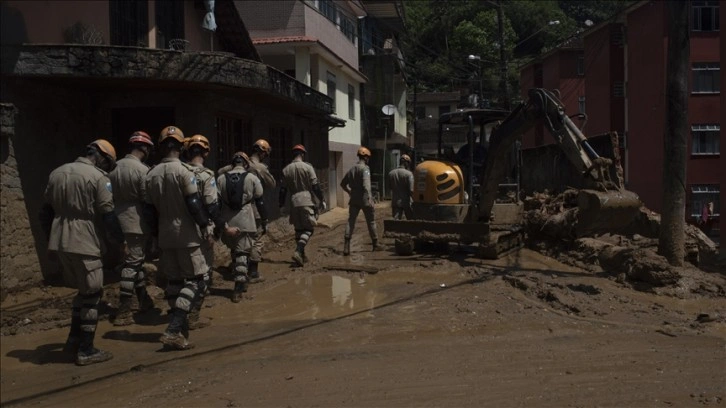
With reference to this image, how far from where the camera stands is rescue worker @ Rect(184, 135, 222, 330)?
6.73 meters

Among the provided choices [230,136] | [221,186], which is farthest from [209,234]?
[230,136]

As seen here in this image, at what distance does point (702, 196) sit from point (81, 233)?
2582 centimetres

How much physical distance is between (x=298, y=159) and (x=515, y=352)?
6.25 meters

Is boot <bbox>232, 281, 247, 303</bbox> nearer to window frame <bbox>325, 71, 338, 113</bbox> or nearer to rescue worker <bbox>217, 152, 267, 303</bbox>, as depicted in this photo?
rescue worker <bbox>217, 152, 267, 303</bbox>

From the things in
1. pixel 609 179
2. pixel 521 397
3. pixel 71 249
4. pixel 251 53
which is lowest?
pixel 521 397

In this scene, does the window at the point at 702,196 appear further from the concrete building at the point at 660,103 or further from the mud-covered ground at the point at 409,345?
the mud-covered ground at the point at 409,345

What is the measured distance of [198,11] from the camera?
14195 mm

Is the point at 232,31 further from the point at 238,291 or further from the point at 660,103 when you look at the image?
the point at 660,103

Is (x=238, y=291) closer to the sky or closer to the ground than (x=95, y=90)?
closer to the ground

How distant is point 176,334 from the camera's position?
6.27m

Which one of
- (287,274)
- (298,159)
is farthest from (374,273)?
(298,159)

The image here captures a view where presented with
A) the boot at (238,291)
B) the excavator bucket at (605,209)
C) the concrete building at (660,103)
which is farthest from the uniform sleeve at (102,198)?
the concrete building at (660,103)

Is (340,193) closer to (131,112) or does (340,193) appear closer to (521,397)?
(131,112)

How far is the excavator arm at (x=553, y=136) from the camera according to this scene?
8.86 meters
